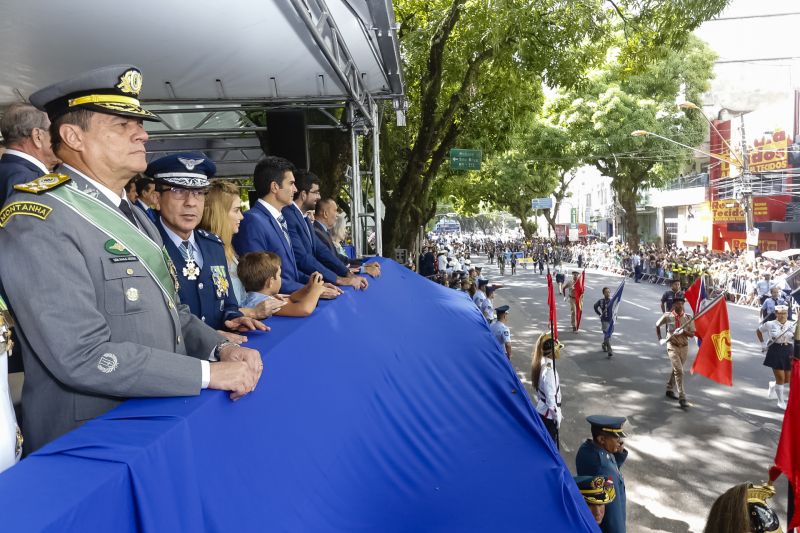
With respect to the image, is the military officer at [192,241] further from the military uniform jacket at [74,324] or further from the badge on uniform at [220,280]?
the military uniform jacket at [74,324]

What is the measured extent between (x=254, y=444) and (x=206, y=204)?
2.01 meters

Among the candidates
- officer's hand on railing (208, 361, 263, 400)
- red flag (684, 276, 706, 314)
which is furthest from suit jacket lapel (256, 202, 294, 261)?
red flag (684, 276, 706, 314)

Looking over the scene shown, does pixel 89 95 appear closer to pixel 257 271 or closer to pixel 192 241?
pixel 192 241

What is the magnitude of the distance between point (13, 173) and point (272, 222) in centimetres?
183

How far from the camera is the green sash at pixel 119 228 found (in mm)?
1701

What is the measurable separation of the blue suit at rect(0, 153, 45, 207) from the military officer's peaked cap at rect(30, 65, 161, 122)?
92 centimetres

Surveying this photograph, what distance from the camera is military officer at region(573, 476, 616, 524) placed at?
14.3 ft

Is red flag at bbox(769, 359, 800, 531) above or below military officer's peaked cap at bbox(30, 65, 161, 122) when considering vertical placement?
below

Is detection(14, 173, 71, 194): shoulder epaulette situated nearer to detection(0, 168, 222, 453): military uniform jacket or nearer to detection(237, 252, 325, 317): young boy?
detection(0, 168, 222, 453): military uniform jacket

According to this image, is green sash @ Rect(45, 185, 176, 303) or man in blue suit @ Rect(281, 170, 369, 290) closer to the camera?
green sash @ Rect(45, 185, 176, 303)

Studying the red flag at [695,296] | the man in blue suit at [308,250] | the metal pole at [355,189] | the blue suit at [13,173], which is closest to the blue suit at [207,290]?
the blue suit at [13,173]

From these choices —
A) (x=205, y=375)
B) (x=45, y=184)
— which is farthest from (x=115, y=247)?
(x=205, y=375)

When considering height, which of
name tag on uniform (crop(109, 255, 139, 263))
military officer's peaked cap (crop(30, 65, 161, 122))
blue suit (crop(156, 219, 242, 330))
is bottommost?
blue suit (crop(156, 219, 242, 330))

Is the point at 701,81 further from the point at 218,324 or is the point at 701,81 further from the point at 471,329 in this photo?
the point at 218,324
